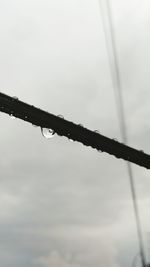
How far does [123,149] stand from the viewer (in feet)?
27.1

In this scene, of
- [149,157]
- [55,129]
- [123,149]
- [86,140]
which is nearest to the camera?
[55,129]

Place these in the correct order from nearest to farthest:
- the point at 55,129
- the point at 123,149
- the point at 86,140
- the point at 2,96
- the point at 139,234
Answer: the point at 139,234 < the point at 2,96 < the point at 55,129 < the point at 86,140 < the point at 123,149

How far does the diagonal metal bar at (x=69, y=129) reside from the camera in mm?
6125

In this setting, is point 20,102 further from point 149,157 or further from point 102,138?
point 149,157

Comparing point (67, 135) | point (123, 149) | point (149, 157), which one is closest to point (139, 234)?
point (67, 135)

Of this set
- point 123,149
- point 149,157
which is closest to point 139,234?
point 123,149

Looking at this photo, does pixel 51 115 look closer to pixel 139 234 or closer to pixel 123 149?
pixel 123 149

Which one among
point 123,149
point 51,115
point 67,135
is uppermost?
point 51,115

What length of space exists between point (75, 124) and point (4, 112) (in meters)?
1.82

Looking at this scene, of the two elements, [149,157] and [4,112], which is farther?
[149,157]

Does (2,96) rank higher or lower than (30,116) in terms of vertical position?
higher

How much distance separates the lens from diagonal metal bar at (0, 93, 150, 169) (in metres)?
6.12

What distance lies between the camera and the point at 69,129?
7.07 m

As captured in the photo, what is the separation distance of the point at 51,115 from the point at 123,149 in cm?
251
